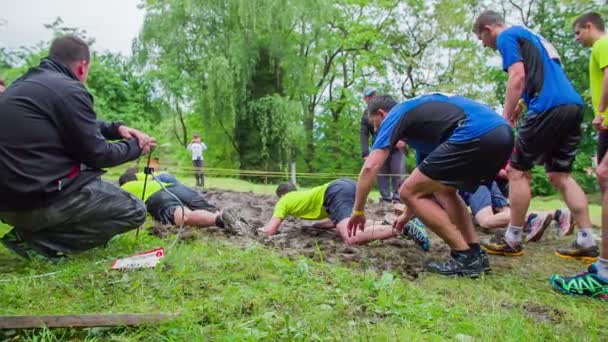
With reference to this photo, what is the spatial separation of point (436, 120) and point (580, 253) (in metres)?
1.79

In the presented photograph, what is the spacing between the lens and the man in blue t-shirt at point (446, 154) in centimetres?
331

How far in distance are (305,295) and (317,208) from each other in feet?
7.28

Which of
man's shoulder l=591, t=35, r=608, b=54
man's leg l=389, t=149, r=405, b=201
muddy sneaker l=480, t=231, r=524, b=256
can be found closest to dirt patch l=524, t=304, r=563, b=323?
muddy sneaker l=480, t=231, r=524, b=256

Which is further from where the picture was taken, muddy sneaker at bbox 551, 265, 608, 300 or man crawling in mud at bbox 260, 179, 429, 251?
man crawling in mud at bbox 260, 179, 429, 251

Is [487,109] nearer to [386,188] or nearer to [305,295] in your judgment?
[305,295]

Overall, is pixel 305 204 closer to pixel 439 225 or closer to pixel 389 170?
pixel 439 225

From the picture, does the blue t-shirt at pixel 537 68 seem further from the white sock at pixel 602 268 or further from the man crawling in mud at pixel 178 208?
the man crawling in mud at pixel 178 208

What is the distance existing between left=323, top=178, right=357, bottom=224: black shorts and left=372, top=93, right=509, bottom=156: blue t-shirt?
1.08 m

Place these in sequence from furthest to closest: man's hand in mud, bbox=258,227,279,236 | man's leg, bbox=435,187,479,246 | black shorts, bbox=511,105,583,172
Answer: man's hand in mud, bbox=258,227,279,236, black shorts, bbox=511,105,583,172, man's leg, bbox=435,187,479,246

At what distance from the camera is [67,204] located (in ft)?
10.5

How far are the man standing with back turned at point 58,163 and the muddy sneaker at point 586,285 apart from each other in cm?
294

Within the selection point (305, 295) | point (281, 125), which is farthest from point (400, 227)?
point (281, 125)

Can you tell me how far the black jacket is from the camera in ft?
9.87

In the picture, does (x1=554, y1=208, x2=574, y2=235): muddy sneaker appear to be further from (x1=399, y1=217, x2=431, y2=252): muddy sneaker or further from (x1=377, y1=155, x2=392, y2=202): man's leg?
(x1=377, y1=155, x2=392, y2=202): man's leg
